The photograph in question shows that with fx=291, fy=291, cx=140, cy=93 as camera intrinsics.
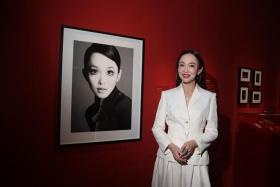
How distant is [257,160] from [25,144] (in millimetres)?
2376

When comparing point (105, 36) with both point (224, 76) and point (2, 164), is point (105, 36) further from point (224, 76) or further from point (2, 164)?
point (224, 76)

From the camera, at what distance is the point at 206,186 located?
2.20m

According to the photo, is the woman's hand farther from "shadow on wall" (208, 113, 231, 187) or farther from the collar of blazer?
"shadow on wall" (208, 113, 231, 187)

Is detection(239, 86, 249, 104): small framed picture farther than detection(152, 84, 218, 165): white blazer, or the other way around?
detection(239, 86, 249, 104): small framed picture

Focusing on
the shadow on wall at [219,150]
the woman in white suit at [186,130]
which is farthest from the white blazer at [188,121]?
the shadow on wall at [219,150]

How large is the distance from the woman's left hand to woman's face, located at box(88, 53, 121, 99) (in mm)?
771

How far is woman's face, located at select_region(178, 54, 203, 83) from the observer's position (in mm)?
Answer: 2279

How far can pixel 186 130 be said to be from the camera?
88.0 inches

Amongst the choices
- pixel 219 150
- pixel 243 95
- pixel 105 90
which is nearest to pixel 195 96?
pixel 105 90

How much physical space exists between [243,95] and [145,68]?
1515 mm

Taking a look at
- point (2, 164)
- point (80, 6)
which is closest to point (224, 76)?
point (80, 6)

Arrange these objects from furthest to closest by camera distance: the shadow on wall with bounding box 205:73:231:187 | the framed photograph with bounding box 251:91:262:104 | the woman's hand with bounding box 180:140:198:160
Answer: the framed photograph with bounding box 251:91:262:104 → the shadow on wall with bounding box 205:73:231:187 → the woman's hand with bounding box 180:140:198:160

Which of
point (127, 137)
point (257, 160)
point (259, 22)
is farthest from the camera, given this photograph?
point (259, 22)

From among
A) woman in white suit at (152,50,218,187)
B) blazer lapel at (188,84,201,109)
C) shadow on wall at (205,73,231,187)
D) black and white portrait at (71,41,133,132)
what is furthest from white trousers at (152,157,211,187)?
shadow on wall at (205,73,231,187)
